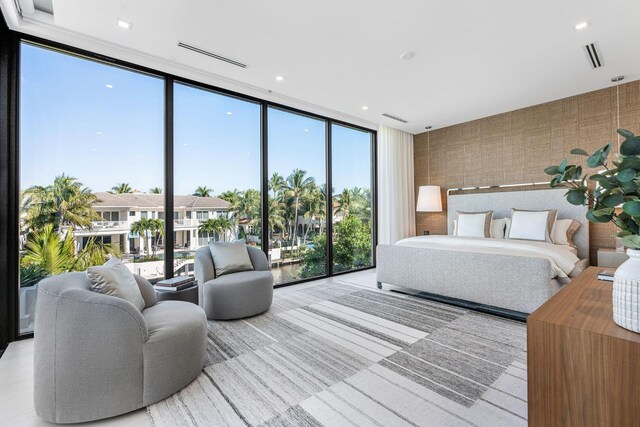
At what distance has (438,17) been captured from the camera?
2.48 m

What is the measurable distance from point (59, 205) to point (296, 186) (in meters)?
2.81

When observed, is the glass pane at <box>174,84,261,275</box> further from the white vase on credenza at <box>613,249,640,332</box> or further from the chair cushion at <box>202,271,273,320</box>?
the white vase on credenza at <box>613,249,640,332</box>

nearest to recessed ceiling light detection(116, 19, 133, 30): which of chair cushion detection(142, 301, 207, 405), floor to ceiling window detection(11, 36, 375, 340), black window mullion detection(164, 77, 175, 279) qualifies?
floor to ceiling window detection(11, 36, 375, 340)

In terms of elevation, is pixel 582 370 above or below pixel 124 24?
below

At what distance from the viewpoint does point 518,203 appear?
184 inches

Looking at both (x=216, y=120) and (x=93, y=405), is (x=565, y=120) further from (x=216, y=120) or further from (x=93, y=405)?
(x=93, y=405)

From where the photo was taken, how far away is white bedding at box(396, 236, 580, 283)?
3.04m

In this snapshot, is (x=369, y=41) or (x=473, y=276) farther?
(x=473, y=276)

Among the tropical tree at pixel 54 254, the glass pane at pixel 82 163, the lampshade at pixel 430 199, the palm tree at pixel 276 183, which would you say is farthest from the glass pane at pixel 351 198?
the tropical tree at pixel 54 254

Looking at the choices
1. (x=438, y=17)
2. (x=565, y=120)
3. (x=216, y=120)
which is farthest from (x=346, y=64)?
(x=565, y=120)

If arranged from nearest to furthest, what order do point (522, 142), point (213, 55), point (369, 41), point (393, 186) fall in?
point (369, 41) → point (213, 55) → point (522, 142) → point (393, 186)

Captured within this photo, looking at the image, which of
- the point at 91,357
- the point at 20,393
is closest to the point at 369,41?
the point at 91,357

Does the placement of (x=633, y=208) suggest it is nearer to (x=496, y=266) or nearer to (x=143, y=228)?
(x=496, y=266)

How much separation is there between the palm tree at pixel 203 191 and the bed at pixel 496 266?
2406mm
